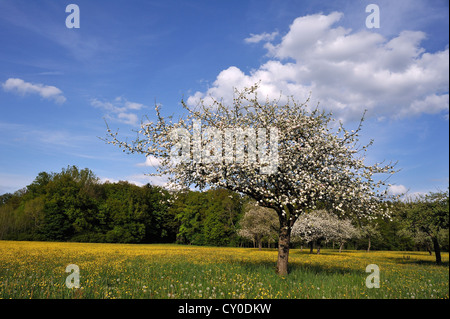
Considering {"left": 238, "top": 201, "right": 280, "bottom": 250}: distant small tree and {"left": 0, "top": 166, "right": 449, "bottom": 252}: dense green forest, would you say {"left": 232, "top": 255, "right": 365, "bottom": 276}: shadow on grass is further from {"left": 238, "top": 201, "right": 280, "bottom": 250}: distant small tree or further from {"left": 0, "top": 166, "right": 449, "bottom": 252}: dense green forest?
{"left": 0, "top": 166, "right": 449, "bottom": 252}: dense green forest

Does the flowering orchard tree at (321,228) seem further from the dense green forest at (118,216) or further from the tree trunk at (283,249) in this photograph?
the tree trunk at (283,249)

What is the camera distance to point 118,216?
7869 centimetres

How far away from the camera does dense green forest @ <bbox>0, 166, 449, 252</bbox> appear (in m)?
62.9

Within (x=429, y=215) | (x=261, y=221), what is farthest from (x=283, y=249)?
(x=261, y=221)

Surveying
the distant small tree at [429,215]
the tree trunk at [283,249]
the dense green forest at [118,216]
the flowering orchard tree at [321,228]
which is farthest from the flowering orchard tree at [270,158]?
the dense green forest at [118,216]

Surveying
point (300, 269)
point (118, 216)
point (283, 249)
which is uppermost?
point (283, 249)

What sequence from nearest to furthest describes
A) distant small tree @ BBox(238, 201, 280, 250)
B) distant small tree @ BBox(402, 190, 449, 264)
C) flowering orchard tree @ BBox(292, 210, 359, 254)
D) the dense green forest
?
distant small tree @ BBox(402, 190, 449, 264) → flowering orchard tree @ BBox(292, 210, 359, 254) → distant small tree @ BBox(238, 201, 280, 250) → the dense green forest

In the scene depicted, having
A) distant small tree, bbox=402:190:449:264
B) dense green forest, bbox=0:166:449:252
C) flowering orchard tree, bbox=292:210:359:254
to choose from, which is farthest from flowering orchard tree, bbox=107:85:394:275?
dense green forest, bbox=0:166:449:252

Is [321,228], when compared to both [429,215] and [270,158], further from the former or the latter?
[270,158]

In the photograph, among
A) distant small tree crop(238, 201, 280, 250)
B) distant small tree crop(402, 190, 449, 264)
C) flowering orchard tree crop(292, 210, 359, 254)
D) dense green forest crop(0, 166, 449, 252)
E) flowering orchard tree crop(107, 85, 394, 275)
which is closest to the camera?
flowering orchard tree crop(107, 85, 394, 275)

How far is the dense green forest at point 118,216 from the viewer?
62938mm

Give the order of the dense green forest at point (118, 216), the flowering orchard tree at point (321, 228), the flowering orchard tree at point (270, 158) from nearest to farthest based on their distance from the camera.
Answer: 1. the flowering orchard tree at point (270, 158)
2. the flowering orchard tree at point (321, 228)
3. the dense green forest at point (118, 216)
